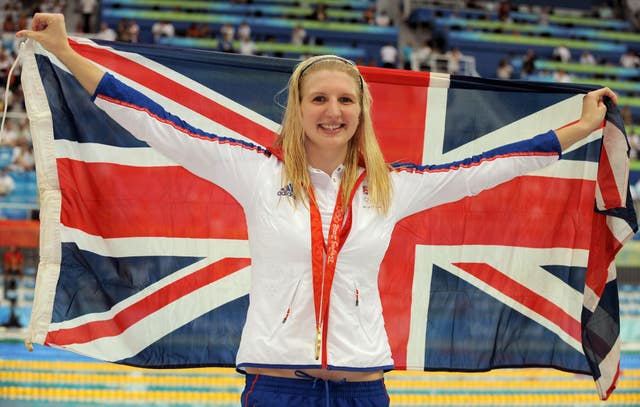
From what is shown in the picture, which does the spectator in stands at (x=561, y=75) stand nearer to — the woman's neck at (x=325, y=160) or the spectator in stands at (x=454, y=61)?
the spectator in stands at (x=454, y=61)

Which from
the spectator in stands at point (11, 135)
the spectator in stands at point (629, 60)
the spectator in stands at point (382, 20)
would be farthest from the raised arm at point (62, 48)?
the spectator in stands at point (629, 60)

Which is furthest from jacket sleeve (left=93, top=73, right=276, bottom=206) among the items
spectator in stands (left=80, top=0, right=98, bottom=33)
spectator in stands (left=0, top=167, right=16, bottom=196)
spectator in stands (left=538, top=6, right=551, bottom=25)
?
spectator in stands (left=538, top=6, right=551, bottom=25)

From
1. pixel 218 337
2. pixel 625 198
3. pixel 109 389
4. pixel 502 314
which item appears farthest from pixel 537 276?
pixel 109 389

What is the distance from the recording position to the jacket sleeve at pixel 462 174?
257 cm

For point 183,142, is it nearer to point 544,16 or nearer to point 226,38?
point 226,38

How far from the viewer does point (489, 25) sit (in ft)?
64.0

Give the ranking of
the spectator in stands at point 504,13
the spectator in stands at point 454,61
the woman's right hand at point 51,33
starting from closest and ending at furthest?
the woman's right hand at point 51,33, the spectator in stands at point 454,61, the spectator in stands at point 504,13

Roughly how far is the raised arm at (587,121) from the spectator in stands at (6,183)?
881 cm

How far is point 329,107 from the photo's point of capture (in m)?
2.35

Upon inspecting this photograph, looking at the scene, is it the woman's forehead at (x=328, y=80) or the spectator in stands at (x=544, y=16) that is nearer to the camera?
the woman's forehead at (x=328, y=80)

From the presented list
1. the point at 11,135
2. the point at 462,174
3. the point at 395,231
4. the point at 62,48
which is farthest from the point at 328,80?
the point at 11,135

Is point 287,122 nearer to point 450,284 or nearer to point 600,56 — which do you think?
point 450,284

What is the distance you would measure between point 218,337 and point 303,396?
1446 mm

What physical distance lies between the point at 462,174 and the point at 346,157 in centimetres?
40
